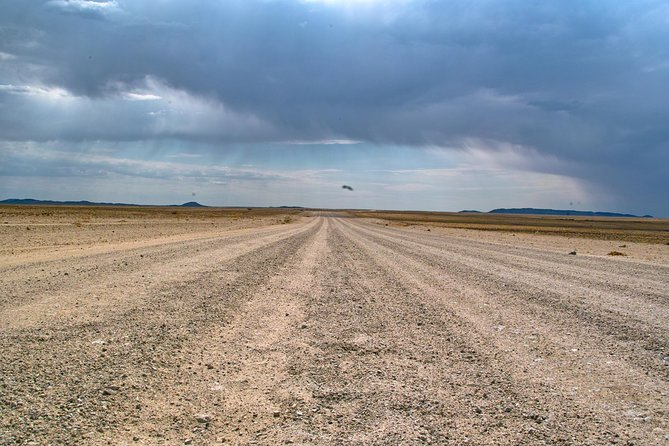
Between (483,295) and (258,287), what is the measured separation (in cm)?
525

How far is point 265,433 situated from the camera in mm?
4242

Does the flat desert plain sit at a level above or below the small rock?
above

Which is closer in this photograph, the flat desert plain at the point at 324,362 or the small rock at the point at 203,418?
the flat desert plain at the point at 324,362

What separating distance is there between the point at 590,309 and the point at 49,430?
942 centimetres

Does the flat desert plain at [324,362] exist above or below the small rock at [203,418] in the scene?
above

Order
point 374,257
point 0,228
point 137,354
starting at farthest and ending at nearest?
point 0,228
point 374,257
point 137,354

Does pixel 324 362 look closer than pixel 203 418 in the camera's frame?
No

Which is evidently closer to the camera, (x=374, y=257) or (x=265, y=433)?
(x=265, y=433)

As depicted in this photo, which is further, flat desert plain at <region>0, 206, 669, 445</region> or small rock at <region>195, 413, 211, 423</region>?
small rock at <region>195, 413, 211, 423</region>

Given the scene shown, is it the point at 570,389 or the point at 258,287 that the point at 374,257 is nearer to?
the point at 258,287

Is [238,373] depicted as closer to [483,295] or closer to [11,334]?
[11,334]

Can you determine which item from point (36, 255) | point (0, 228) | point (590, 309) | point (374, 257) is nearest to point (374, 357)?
point (590, 309)

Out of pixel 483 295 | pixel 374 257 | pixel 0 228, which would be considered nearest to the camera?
pixel 483 295

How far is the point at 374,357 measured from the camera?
21.0 ft
